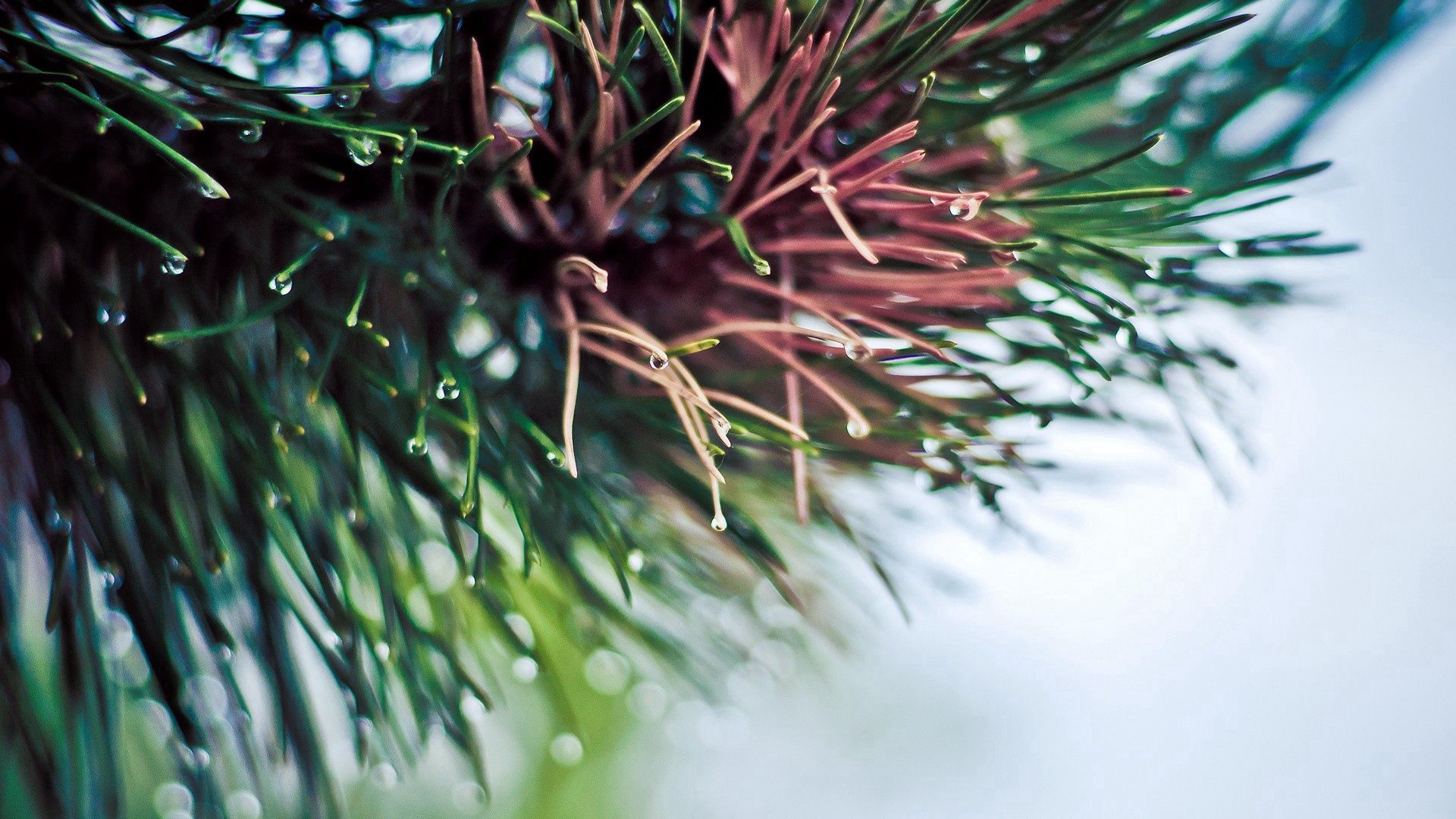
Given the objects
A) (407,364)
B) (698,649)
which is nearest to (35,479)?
(407,364)

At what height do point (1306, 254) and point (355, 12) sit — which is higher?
point (355, 12)

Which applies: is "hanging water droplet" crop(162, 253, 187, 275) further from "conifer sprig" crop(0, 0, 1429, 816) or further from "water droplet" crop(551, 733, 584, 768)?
"water droplet" crop(551, 733, 584, 768)

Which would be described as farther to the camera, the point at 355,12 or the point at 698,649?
the point at 698,649

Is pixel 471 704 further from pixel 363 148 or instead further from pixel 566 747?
pixel 363 148

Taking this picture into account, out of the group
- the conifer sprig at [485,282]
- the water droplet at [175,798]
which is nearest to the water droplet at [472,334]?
the conifer sprig at [485,282]

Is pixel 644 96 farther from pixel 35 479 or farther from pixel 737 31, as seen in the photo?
pixel 35 479
